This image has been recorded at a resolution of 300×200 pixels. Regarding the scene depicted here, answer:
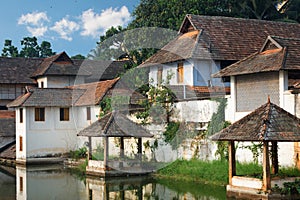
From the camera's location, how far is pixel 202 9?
37.8 m

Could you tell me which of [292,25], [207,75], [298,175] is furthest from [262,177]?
[292,25]

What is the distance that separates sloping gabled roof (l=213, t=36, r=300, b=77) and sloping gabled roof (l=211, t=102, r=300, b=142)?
288 centimetres

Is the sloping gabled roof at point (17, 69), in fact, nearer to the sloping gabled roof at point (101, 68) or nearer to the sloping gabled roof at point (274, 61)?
the sloping gabled roof at point (101, 68)

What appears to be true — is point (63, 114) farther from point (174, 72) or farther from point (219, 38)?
point (219, 38)

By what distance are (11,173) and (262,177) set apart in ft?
50.0

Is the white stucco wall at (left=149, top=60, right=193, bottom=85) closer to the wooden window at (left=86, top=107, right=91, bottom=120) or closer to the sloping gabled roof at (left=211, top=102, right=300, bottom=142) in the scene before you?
the wooden window at (left=86, top=107, right=91, bottom=120)


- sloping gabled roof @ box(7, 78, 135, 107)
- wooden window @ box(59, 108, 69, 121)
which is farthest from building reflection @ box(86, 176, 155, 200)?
wooden window @ box(59, 108, 69, 121)

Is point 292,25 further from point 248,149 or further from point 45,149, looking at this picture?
point 45,149

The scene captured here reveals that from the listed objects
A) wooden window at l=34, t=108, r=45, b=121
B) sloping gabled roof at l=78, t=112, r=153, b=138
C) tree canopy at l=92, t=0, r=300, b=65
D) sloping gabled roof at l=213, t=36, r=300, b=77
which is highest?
tree canopy at l=92, t=0, r=300, b=65

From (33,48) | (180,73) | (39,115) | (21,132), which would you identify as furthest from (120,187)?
(33,48)

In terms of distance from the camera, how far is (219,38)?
28594 millimetres

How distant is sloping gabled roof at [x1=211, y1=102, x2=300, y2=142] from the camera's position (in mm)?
15492

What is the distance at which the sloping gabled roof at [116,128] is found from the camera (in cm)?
2322

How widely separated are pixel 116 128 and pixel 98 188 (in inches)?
151
